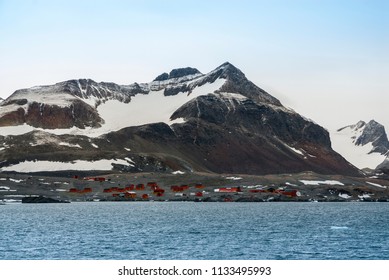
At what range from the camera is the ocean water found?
95.2 m

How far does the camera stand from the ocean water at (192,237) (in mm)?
95250

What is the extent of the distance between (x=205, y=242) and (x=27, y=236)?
28468 mm

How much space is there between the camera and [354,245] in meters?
106

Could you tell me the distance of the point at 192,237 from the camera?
383 feet
